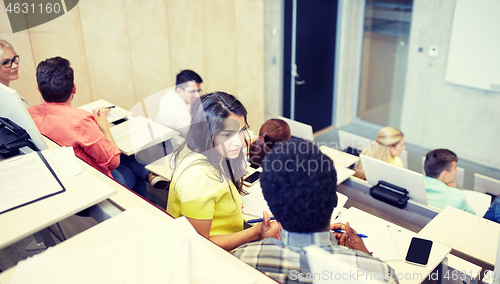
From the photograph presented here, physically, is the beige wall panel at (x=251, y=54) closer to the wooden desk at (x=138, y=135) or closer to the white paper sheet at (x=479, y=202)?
the wooden desk at (x=138, y=135)

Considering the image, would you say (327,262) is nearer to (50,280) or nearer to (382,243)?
(50,280)

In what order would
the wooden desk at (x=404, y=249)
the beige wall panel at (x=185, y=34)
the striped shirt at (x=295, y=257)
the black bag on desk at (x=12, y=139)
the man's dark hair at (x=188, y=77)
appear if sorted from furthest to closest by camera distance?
the beige wall panel at (x=185, y=34) → the man's dark hair at (x=188, y=77) → the wooden desk at (x=404, y=249) → the black bag on desk at (x=12, y=139) → the striped shirt at (x=295, y=257)

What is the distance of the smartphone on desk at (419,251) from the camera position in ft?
5.11

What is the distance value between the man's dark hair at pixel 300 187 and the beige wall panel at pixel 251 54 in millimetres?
3377

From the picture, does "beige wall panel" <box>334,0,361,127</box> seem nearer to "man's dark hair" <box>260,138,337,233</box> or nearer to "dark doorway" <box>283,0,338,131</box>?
"dark doorway" <box>283,0,338,131</box>

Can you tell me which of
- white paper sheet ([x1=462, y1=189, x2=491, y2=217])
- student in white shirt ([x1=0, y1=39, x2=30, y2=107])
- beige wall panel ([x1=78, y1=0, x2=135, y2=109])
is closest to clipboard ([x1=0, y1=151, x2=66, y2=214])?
student in white shirt ([x1=0, y1=39, x2=30, y2=107])

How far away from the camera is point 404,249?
166 centimetres

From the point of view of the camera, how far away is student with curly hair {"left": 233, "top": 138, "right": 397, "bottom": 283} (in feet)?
3.07

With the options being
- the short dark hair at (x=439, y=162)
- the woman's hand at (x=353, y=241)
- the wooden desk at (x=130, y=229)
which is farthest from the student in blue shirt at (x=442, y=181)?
the wooden desk at (x=130, y=229)

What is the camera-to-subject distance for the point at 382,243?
1.68 metres

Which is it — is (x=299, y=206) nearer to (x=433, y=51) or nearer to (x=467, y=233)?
(x=467, y=233)

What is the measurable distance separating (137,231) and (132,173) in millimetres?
2009

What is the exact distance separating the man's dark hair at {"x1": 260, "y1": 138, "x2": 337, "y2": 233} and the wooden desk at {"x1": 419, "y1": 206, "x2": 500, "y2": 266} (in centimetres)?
120

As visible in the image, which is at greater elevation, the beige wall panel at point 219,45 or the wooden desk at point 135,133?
the beige wall panel at point 219,45
